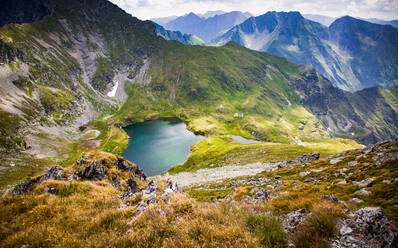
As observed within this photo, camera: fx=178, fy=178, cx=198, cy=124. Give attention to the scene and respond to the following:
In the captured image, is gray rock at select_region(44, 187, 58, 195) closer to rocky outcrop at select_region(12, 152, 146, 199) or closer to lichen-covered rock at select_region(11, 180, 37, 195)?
lichen-covered rock at select_region(11, 180, 37, 195)

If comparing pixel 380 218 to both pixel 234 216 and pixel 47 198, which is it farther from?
pixel 47 198

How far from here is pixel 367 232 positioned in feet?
17.2

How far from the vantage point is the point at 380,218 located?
17.4ft

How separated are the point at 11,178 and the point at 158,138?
85684mm

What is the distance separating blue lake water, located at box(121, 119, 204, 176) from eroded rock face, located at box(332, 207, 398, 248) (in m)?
91.6

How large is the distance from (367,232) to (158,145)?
132 meters

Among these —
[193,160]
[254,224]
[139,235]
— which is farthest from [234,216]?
[193,160]

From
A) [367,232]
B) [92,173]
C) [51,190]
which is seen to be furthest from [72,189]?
[367,232]

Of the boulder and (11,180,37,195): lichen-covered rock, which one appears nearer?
(11,180,37,195): lichen-covered rock

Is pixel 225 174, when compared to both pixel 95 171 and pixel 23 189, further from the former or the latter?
pixel 23 189

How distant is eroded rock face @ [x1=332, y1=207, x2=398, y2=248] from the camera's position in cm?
489

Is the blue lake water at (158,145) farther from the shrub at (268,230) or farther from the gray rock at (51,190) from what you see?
the shrub at (268,230)

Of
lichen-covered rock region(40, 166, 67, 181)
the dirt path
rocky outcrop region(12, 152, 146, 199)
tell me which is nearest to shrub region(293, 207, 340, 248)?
rocky outcrop region(12, 152, 146, 199)

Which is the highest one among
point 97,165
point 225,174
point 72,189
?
point 72,189
